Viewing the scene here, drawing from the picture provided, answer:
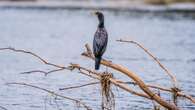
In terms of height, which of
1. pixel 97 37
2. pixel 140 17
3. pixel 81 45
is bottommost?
pixel 97 37

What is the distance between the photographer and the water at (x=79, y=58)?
2123cm

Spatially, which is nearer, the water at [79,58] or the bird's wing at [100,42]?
the bird's wing at [100,42]

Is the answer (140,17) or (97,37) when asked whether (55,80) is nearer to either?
(97,37)

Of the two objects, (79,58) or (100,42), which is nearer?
(100,42)

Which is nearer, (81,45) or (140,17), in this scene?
(81,45)

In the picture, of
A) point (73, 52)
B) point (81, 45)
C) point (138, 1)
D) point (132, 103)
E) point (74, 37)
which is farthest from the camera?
point (138, 1)

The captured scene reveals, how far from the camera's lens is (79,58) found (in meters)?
36.1

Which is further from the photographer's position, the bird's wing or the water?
the water

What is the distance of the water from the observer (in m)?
21.2

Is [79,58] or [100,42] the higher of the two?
[79,58]

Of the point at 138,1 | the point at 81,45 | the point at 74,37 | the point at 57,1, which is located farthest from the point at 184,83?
the point at 57,1

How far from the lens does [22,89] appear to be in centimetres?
2336

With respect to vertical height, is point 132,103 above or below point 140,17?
below

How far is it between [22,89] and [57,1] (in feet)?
387
